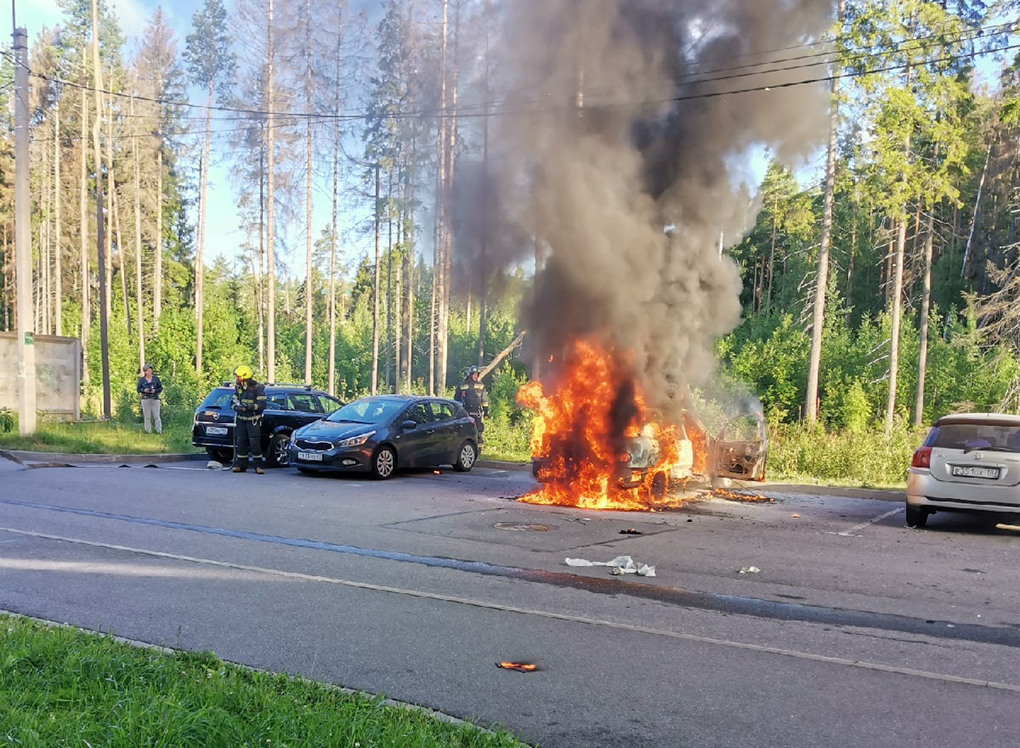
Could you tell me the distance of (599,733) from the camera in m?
3.94

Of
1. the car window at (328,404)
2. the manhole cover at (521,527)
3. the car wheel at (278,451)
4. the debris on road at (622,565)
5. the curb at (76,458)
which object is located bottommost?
the curb at (76,458)

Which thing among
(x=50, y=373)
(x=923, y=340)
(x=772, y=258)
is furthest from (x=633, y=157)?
(x=772, y=258)

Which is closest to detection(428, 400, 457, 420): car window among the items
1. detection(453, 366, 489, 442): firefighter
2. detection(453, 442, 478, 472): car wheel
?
detection(453, 442, 478, 472): car wheel

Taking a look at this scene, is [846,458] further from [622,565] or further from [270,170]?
[270,170]

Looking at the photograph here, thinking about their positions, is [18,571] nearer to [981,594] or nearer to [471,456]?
[981,594]

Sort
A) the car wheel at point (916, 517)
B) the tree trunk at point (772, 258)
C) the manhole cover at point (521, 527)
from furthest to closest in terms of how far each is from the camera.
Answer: the tree trunk at point (772, 258)
the car wheel at point (916, 517)
the manhole cover at point (521, 527)

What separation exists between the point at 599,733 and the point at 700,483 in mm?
11266

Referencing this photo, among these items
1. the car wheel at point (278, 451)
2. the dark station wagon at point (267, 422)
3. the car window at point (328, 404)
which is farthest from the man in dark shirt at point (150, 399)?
the car wheel at point (278, 451)

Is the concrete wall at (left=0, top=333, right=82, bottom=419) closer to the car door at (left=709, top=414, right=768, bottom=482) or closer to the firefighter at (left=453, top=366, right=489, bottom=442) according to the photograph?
the firefighter at (left=453, top=366, right=489, bottom=442)

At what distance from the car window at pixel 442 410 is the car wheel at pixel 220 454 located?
4.08 metres

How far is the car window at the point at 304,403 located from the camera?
17.3 m

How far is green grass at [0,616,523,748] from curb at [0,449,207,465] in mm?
12786

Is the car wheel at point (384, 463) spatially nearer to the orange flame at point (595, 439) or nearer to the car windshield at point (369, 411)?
the car windshield at point (369, 411)

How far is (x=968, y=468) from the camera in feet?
33.1
